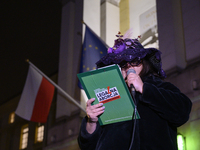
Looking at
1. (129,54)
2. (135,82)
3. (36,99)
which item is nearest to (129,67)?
(129,54)

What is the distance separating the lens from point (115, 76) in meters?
1.89

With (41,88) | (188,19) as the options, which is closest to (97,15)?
(41,88)

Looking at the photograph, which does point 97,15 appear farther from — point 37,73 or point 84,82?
point 84,82

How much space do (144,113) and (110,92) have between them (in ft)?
0.97

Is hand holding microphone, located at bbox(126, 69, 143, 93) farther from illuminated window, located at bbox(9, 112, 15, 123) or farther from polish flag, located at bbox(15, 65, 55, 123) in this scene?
illuminated window, located at bbox(9, 112, 15, 123)

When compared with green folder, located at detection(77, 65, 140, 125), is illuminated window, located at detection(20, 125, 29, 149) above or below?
below

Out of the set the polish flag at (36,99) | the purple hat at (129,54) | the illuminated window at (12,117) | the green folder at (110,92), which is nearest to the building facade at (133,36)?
the polish flag at (36,99)

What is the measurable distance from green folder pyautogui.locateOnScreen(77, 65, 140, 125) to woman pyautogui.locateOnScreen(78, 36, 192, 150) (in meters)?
0.05

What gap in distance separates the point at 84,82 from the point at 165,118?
2.04 feet

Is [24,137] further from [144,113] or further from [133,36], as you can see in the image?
[144,113]

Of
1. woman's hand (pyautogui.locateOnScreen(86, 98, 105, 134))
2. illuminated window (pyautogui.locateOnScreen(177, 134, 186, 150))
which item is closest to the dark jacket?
woman's hand (pyautogui.locateOnScreen(86, 98, 105, 134))

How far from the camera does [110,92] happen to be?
1948 millimetres

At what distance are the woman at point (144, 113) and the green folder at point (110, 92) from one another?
0.18 ft

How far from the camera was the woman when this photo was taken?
6.16ft
